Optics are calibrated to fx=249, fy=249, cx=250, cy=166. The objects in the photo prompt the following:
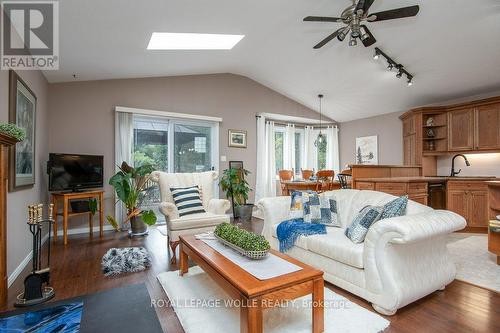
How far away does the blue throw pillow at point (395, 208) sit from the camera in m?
2.09

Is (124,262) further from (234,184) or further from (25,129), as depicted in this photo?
(234,184)

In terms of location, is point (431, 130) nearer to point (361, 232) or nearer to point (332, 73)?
point (332, 73)

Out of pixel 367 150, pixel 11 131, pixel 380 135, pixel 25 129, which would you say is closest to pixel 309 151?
pixel 367 150

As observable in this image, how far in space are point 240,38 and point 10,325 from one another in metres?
3.89

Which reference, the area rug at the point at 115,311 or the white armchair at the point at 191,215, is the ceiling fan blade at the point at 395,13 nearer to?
the white armchair at the point at 191,215

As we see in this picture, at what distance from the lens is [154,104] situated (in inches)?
183

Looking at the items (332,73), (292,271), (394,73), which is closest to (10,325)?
(292,271)

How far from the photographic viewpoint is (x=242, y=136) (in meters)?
5.63

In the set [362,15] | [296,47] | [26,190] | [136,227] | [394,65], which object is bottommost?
[136,227]

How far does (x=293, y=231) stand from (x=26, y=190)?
10.0 ft

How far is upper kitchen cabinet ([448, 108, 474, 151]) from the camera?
4426mm

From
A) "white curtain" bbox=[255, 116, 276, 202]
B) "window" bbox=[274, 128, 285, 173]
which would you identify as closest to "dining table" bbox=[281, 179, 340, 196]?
"white curtain" bbox=[255, 116, 276, 202]

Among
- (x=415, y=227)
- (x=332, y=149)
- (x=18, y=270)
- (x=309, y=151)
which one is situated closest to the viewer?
(x=415, y=227)

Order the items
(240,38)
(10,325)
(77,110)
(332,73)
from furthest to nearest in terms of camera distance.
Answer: (332,73) < (77,110) < (240,38) < (10,325)
